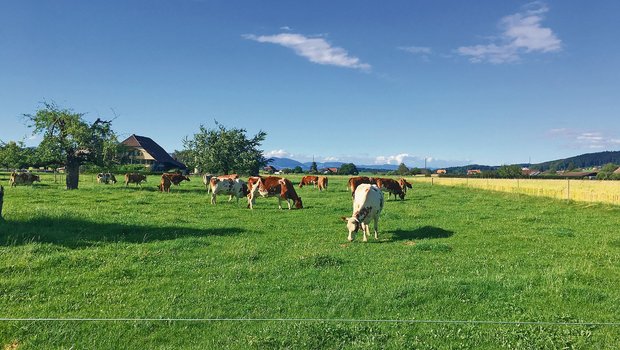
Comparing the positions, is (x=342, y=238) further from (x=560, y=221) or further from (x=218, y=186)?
(x=218, y=186)

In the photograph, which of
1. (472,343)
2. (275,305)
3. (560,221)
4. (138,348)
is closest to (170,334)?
(138,348)

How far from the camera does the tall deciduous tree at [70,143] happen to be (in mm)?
32562

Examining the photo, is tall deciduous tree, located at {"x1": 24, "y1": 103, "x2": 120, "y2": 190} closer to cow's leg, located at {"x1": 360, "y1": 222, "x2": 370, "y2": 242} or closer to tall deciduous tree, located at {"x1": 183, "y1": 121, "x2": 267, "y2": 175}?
tall deciduous tree, located at {"x1": 183, "y1": 121, "x2": 267, "y2": 175}

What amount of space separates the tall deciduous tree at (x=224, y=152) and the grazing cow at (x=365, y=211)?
3621 centimetres

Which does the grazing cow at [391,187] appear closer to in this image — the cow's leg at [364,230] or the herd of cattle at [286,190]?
the herd of cattle at [286,190]

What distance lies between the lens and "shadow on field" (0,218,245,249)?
37.2ft

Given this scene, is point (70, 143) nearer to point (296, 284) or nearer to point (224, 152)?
point (224, 152)

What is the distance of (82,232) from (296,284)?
8.34 meters

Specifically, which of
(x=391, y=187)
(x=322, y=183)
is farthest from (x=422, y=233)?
(x=322, y=183)

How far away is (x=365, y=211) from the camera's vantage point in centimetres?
1357

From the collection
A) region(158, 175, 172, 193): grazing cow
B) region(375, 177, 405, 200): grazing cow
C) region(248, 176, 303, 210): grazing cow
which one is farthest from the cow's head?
region(158, 175, 172, 193): grazing cow

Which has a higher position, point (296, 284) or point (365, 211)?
point (365, 211)

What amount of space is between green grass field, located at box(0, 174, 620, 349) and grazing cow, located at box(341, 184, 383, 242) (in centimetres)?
68

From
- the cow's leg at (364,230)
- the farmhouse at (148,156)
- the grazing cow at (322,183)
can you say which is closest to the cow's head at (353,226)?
the cow's leg at (364,230)
